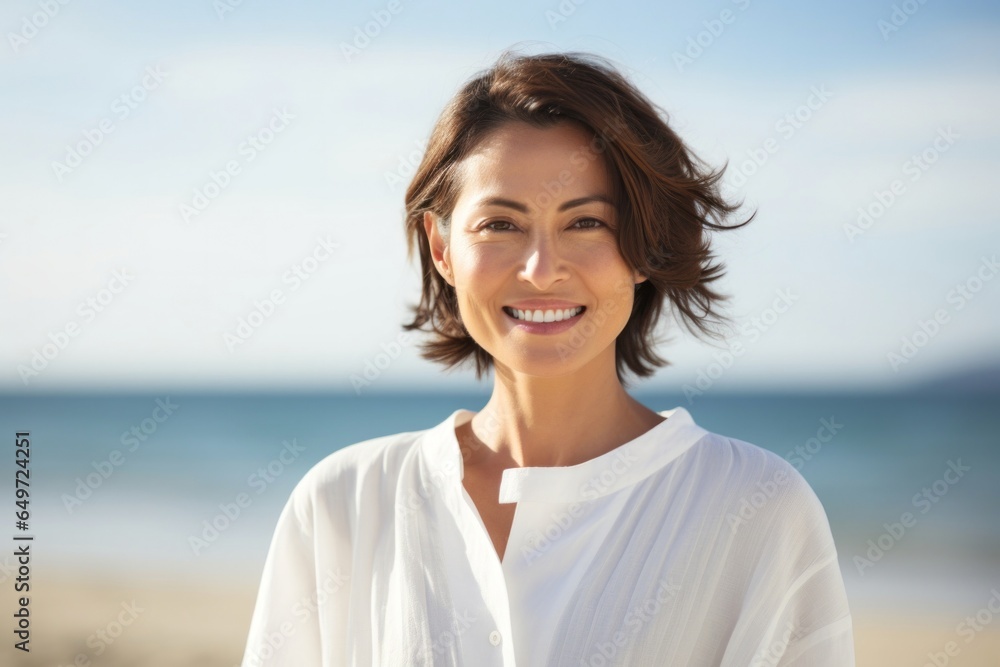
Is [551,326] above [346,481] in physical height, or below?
above

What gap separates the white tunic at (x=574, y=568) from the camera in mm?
2137

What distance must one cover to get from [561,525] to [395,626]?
1.35 ft

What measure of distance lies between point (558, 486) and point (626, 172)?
0.69 metres

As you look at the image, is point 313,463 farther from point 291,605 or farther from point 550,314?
point 550,314

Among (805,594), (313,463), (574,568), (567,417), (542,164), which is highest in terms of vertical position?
(313,463)

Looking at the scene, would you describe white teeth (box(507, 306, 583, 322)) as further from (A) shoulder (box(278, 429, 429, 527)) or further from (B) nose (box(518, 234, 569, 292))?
(A) shoulder (box(278, 429, 429, 527))

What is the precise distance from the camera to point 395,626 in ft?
7.38

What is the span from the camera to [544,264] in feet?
7.22

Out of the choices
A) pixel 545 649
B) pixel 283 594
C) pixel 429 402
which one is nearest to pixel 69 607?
pixel 283 594

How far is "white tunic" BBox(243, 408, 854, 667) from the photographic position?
2137mm

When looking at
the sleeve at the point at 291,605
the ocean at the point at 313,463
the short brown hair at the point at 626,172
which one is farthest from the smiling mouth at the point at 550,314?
the ocean at the point at 313,463

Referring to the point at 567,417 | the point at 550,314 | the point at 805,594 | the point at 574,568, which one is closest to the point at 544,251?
the point at 550,314

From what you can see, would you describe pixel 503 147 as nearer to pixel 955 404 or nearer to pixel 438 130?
pixel 438 130

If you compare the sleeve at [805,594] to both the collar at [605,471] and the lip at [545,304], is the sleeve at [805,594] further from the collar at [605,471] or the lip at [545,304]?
the lip at [545,304]
